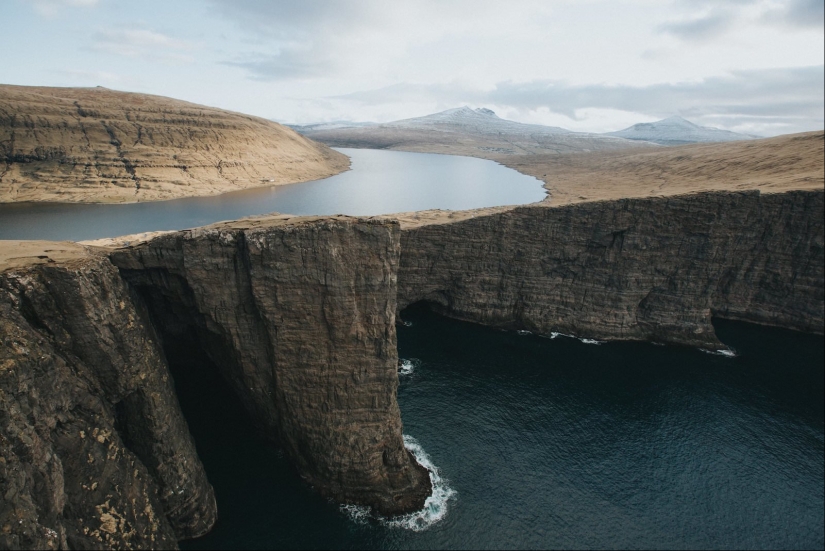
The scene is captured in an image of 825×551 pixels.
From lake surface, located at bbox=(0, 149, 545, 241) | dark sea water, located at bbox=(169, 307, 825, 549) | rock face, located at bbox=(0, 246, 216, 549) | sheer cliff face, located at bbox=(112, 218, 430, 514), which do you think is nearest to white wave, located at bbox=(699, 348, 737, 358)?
dark sea water, located at bbox=(169, 307, 825, 549)

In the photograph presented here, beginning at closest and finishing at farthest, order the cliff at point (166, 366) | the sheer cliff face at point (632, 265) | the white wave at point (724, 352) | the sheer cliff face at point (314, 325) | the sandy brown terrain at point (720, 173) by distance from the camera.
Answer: the cliff at point (166, 366) < the sheer cliff face at point (314, 325) < the white wave at point (724, 352) < the sheer cliff face at point (632, 265) < the sandy brown terrain at point (720, 173)

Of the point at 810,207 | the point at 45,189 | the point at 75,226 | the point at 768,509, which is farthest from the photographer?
the point at 45,189

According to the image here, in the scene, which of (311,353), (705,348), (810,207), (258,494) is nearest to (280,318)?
(311,353)

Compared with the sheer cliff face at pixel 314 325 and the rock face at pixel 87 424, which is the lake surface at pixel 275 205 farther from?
the rock face at pixel 87 424

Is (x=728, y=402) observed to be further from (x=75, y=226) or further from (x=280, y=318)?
(x=75, y=226)

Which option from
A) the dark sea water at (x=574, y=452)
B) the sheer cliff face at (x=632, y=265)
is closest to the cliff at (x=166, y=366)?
the sheer cliff face at (x=632, y=265)

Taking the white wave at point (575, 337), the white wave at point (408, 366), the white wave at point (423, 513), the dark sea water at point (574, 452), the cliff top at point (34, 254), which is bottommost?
the white wave at point (423, 513)

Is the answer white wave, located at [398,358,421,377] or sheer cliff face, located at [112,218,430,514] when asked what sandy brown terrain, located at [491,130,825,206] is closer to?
white wave, located at [398,358,421,377]
